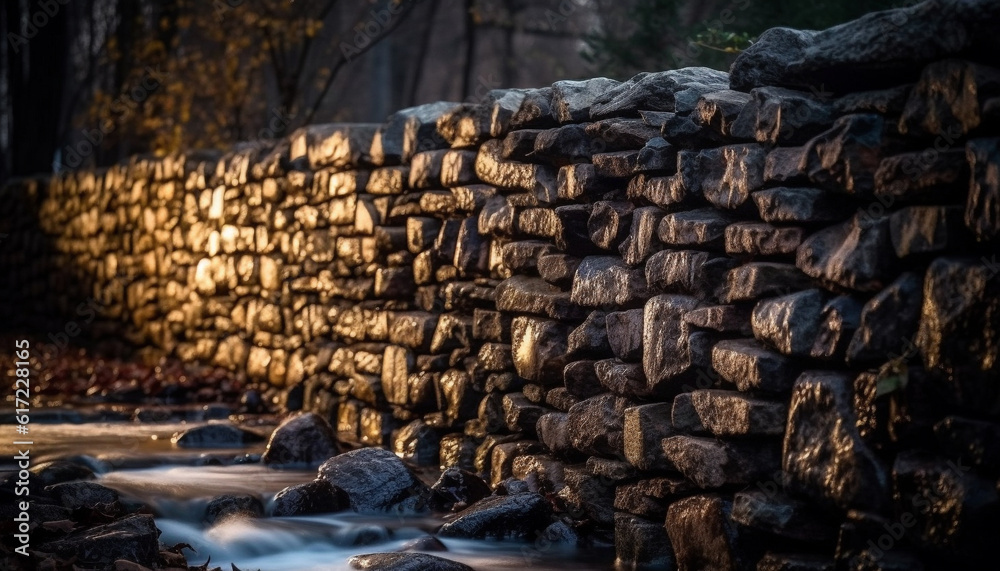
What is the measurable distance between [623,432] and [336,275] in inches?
130

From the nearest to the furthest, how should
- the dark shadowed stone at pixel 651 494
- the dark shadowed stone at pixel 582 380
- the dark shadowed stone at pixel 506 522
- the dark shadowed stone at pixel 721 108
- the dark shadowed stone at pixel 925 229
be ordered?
the dark shadowed stone at pixel 925 229 → the dark shadowed stone at pixel 721 108 → the dark shadowed stone at pixel 651 494 → the dark shadowed stone at pixel 506 522 → the dark shadowed stone at pixel 582 380

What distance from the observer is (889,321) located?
2949 mm

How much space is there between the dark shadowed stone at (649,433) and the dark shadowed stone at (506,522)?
1.87ft

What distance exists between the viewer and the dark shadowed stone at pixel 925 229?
279 centimetres

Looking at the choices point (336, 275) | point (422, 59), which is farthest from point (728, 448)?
point (422, 59)

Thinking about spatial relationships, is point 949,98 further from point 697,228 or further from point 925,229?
point 697,228

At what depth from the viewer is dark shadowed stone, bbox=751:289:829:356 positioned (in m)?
3.22

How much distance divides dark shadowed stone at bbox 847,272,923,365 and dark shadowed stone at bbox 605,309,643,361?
124cm

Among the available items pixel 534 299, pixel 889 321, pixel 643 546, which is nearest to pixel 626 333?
pixel 534 299

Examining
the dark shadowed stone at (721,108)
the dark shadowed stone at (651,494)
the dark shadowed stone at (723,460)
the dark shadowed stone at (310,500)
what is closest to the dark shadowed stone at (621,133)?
the dark shadowed stone at (721,108)

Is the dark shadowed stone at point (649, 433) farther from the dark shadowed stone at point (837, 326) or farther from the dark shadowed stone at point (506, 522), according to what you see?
the dark shadowed stone at point (837, 326)

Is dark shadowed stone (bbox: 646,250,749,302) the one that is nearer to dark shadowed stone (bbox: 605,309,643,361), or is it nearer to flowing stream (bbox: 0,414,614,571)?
dark shadowed stone (bbox: 605,309,643,361)

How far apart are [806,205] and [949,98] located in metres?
0.59

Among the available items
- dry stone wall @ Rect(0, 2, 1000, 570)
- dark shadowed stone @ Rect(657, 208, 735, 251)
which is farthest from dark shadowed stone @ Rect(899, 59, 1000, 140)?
dark shadowed stone @ Rect(657, 208, 735, 251)
